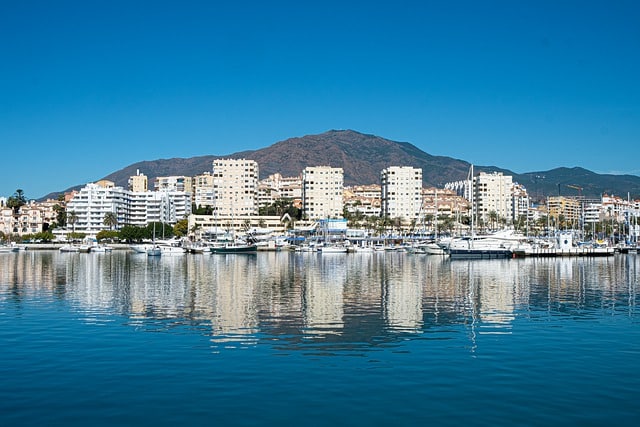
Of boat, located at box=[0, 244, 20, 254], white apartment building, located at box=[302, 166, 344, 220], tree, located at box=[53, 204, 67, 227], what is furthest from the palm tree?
white apartment building, located at box=[302, 166, 344, 220]

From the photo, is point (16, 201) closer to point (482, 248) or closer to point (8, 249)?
point (8, 249)

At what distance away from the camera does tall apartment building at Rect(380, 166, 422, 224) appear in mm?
190500

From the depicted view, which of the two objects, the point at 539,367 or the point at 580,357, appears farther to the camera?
the point at 580,357

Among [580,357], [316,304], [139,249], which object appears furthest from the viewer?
[139,249]

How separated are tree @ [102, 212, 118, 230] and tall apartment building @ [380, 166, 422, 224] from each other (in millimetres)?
77316

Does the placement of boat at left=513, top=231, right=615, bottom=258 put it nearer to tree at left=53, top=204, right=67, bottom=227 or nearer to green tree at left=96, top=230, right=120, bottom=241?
green tree at left=96, top=230, right=120, bottom=241

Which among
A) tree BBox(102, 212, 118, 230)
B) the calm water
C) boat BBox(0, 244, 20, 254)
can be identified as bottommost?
the calm water

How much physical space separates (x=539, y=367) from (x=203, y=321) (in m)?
12.3

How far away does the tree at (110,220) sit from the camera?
154000 mm

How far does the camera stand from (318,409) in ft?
43.1

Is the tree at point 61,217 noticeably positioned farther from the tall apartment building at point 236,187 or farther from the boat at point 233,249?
the boat at point 233,249

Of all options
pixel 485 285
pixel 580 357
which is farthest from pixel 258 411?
pixel 485 285

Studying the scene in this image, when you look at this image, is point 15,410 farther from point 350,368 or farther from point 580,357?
point 580,357

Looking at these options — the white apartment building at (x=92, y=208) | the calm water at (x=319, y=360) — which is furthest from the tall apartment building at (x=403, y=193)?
the calm water at (x=319, y=360)
